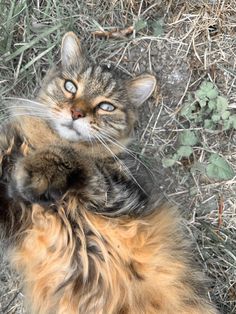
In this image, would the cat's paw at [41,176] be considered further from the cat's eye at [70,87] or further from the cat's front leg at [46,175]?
the cat's eye at [70,87]

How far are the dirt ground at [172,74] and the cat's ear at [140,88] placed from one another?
0.23 meters

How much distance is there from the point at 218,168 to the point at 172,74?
1.79 feet

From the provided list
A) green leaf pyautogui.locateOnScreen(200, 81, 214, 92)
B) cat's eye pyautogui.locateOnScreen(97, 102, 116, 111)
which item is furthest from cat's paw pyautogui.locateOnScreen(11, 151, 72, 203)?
green leaf pyautogui.locateOnScreen(200, 81, 214, 92)

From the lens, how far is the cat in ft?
6.85

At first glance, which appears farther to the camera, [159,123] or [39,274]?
[159,123]

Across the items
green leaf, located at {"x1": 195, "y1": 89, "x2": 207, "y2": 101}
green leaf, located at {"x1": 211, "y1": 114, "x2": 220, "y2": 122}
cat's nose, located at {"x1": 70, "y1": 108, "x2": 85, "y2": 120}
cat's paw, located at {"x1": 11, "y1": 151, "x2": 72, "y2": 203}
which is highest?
cat's nose, located at {"x1": 70, "y1": 108, "x2": 85, "y2": 120}

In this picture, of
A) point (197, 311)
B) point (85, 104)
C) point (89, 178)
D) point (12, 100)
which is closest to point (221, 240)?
point (197, 311)

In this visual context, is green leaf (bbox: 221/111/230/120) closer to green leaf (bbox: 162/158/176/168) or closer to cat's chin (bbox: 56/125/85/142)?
green leaf (bbox: 162/158/176/168)

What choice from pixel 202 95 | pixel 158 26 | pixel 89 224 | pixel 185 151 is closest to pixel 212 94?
pixel 202 95

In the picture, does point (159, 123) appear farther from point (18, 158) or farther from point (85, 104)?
point (18, 158)

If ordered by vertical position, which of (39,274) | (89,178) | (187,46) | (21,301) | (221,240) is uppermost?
(187,46)

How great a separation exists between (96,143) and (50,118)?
227 millimetres

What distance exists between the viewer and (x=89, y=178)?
207 centimetres

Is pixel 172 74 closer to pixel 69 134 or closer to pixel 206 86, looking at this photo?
pixel 206 86
